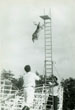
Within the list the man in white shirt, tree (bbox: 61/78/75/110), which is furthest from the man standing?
tree (bbox: 61/78/75/110)

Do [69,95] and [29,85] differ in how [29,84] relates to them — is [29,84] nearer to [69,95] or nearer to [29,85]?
[29,85]

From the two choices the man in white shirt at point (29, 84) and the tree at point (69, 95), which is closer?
the man in white shirt at point (29, 84)

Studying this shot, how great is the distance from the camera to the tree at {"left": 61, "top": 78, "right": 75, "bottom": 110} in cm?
3944

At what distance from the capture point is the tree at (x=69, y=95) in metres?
39.4

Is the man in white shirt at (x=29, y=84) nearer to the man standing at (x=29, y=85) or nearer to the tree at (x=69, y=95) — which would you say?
the man standing at (x=29, y=85)

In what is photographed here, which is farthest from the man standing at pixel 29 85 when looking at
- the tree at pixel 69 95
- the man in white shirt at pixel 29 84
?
the tree at pixel 69 95

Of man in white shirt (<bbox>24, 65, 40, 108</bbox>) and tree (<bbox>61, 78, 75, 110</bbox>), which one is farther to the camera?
tree (<bbox>61, 78, 75, 110</bbox>)

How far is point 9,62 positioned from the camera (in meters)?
11.9

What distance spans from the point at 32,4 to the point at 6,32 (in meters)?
1.07

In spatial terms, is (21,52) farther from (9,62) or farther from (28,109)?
(28,109)

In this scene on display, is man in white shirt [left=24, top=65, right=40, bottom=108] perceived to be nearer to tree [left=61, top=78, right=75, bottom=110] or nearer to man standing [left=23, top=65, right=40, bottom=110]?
man standing [left=23, top=65, right=40, bottom=110]

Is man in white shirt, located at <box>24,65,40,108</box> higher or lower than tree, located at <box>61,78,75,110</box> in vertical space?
lower

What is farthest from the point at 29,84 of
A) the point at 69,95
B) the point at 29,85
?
the point at 69,95

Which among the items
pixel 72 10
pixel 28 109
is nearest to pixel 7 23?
pixel 72 10
